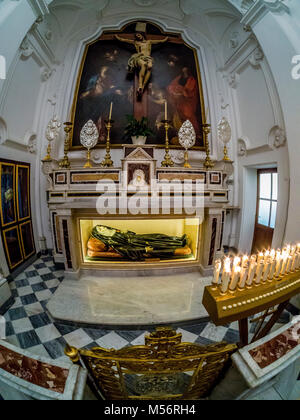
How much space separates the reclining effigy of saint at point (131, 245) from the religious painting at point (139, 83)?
2291 millimetres

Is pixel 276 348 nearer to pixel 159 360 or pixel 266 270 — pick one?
pixel 266 270

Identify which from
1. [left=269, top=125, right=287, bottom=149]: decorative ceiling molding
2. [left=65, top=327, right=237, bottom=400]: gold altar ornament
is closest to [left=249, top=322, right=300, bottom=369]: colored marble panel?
[left=65, top=327, right=237, bottom=400]: gold altar ornament

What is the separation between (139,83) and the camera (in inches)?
163

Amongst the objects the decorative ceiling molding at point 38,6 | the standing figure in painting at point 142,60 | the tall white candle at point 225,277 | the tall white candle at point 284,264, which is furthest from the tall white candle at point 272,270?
the decorative ceiling molding at point 38,6

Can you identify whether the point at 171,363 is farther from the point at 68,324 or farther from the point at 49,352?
the point at 68,324

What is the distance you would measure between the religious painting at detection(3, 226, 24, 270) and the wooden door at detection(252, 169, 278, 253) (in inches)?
222

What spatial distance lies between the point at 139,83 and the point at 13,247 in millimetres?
5002

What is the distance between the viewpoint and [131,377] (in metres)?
1.68

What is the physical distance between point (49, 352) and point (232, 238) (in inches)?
184

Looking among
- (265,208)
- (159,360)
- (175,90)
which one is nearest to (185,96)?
(175,90)

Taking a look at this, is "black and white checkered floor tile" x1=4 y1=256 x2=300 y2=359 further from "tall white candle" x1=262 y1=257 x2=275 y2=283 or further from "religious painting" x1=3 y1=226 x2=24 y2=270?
"tall white candle" x1=262 y1=257 x2=275 y2=283

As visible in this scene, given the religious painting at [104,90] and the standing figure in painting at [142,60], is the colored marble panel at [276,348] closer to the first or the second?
the religious painting at [104,90]

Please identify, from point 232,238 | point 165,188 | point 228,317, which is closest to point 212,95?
point 165,188
